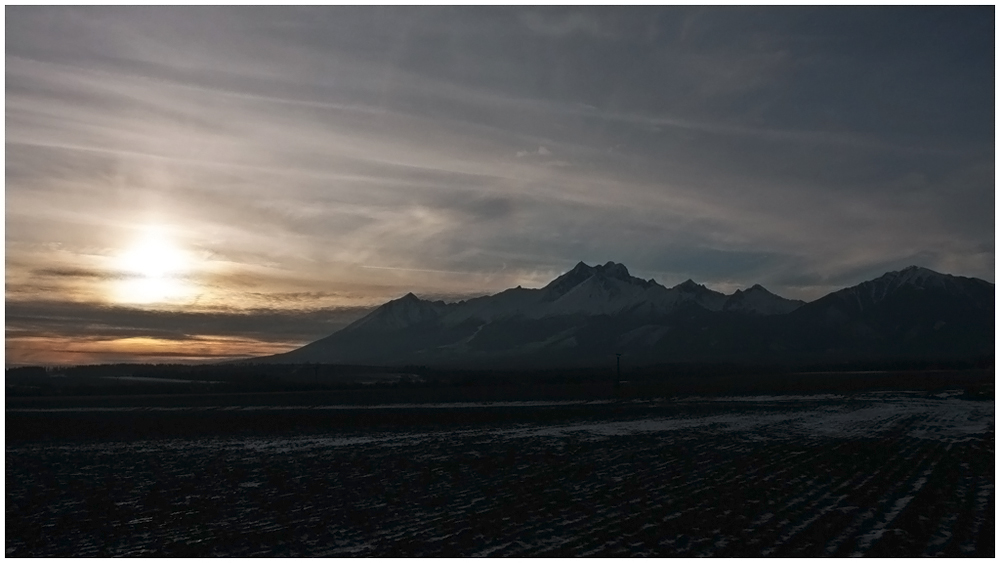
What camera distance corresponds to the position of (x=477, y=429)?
39938 millimetres

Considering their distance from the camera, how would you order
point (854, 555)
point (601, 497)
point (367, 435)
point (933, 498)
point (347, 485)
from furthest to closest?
point (367, 435), point (347, 485), point (601, 497), point (933, 498), point (854, 555)

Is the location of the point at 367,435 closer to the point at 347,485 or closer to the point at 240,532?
the point at 347,485

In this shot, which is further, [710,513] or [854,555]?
[710,513]

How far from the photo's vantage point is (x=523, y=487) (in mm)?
21578

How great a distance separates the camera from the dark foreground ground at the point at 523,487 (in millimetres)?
15594

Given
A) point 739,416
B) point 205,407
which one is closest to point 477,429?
point 739,416

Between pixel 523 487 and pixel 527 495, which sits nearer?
pixel 527 495

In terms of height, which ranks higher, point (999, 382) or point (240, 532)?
point (999, 382)

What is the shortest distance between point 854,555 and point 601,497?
7182mm

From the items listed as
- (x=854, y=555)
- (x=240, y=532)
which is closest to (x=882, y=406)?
(x=854, y=555)

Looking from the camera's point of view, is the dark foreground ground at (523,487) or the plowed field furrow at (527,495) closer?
the plowed field furrow at (527,495)

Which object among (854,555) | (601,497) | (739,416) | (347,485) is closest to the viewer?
(854,555)

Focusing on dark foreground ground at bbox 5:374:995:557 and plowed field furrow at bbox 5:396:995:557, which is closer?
plowed field furrow at bbox 5:396:995:557

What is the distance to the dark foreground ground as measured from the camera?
51.2ft
